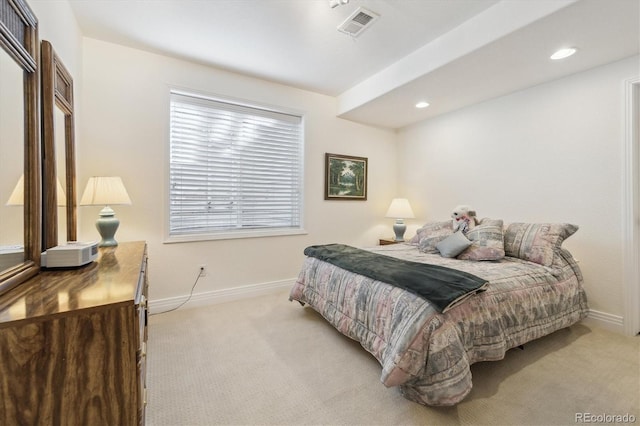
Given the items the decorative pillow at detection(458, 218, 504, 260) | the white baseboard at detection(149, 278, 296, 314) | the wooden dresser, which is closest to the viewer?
the wooden dresser

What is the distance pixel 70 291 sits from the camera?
101 cm

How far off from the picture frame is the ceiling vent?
1.63 meters

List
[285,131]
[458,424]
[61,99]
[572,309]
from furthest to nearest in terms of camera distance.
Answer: [285,131], [572,309], [61,99], [458,424]

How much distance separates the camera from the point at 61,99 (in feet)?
5.78

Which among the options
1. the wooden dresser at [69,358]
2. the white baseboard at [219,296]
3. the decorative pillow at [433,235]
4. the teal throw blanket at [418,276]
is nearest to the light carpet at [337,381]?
the white baseboard at [219,296]

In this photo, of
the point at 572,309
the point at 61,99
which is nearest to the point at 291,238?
the point at 61,99

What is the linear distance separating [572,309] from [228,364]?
2.66 m

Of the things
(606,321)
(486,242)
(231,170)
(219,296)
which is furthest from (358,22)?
(606,321)

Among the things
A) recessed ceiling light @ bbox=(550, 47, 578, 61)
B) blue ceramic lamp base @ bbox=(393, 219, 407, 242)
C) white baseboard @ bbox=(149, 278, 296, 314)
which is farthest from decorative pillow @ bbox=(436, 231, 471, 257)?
white baseboard @ bbox=(149, 278, 296, 314)

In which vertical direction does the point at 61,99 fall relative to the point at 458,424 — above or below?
above

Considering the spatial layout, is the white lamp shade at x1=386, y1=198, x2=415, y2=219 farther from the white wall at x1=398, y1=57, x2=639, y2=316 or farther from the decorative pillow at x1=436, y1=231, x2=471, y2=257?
the decorative pillow at x1=436, y1=231, x2=471, y2=257

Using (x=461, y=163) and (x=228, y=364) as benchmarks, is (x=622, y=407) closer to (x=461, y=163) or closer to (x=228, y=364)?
(x=228, y=364)

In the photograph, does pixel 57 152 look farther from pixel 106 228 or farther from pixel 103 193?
pixel 106 228

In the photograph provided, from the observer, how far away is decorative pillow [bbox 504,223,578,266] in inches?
92.4
